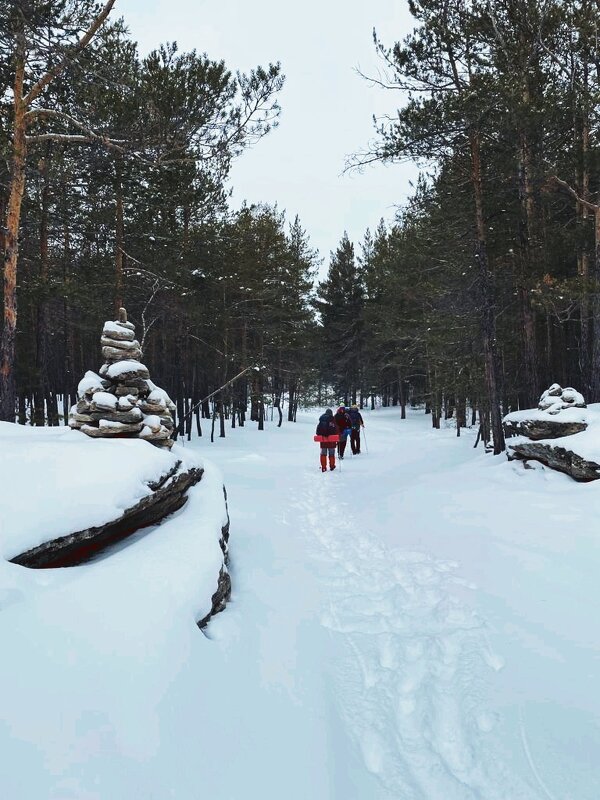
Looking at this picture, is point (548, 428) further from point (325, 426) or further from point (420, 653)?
point (420, 653)

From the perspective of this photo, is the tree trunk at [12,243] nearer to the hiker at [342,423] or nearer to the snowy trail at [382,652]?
the snowy trail at [382,652]

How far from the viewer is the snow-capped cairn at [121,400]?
19.0 ft

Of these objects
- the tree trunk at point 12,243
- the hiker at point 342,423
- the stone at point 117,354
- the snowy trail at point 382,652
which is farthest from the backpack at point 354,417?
the tree trunk at point 12,243

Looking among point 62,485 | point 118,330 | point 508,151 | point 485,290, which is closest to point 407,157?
point 508,151

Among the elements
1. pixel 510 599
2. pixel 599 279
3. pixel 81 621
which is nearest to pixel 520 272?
pixel 599 279

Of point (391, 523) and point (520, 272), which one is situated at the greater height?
point (520, 272)

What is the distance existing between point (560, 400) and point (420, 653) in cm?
702

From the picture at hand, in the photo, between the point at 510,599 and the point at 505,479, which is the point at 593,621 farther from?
the point at 505,479

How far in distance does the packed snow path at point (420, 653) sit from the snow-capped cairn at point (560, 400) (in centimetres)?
182

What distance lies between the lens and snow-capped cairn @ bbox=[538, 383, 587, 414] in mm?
8531

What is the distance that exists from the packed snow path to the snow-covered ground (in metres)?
0.02

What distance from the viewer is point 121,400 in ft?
19.2

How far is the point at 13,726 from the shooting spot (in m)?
1.87

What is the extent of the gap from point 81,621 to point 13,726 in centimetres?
75
